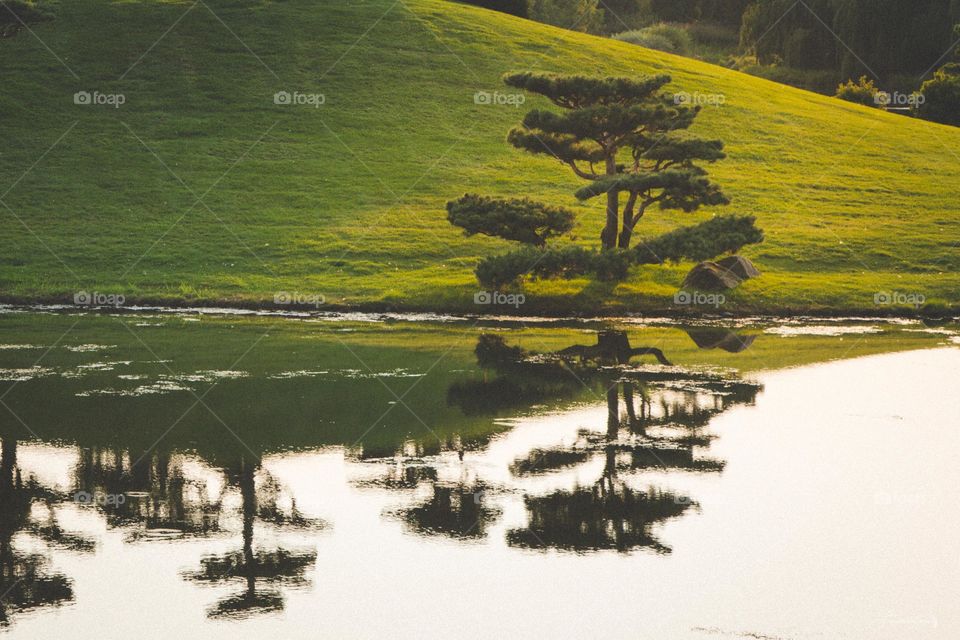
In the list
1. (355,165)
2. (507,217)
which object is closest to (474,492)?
(507,217)

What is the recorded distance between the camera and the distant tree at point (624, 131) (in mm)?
32688

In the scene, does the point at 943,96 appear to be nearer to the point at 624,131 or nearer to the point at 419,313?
the point at 624,131

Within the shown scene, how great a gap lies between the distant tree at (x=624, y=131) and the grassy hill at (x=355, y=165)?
3.76 meters

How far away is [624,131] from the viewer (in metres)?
34.0

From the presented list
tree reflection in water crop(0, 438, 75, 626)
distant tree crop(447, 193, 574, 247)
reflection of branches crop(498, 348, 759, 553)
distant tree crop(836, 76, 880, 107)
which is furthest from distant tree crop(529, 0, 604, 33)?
tree reflection in water crop(0, 438, 75, 626)

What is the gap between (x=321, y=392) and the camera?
21.6 m

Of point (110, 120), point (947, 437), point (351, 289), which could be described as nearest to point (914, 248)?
point (351, 289)

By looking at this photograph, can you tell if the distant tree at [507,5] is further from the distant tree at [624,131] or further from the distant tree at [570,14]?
the distant tree at [624,131]

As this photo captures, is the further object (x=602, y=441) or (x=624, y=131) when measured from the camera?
(x=624, y=131)

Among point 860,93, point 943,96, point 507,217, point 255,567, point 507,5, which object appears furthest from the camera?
point 507,5

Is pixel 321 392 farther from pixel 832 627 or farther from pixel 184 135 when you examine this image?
pixel 184 135

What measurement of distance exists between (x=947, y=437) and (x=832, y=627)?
29.0 ft

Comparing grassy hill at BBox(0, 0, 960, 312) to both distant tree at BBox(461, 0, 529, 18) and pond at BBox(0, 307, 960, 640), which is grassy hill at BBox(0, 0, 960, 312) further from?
pond at BBox(0, 307, 960, 640)

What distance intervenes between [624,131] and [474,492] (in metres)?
21.0
